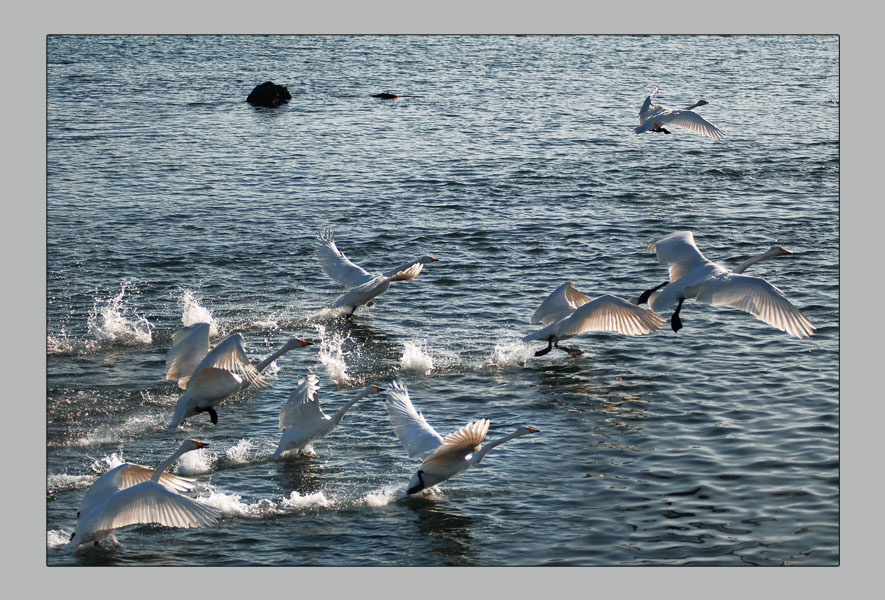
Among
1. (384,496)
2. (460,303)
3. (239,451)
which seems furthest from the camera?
(460,303)

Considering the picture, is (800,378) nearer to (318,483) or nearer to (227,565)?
(318,483)

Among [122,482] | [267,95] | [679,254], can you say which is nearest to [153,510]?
[122,482]

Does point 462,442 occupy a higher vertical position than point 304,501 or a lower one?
higher

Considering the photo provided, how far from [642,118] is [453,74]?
16191mm

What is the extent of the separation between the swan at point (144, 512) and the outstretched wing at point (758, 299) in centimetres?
667

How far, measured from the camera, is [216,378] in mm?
12617

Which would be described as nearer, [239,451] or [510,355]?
[239,451]

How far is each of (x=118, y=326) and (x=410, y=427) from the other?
20.0ft

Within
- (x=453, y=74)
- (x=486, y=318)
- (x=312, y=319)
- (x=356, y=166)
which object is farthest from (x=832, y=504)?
(x=453, y=74)

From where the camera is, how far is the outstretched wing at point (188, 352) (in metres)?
12.7

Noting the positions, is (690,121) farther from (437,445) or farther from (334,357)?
(437,445)

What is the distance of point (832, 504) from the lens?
37.0ft

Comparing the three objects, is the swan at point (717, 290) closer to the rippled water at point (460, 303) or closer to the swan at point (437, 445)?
the rippled water at point (460, 303)

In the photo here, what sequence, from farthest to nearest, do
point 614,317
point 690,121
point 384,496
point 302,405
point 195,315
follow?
point 690,121
point 195,315
point 614,317
point 302,405
point 384,496
